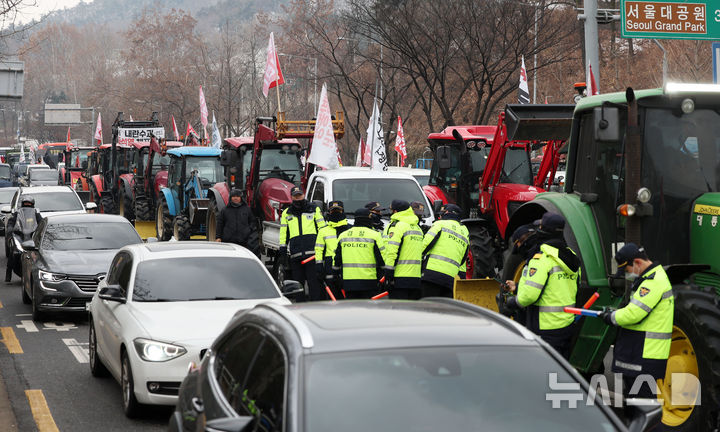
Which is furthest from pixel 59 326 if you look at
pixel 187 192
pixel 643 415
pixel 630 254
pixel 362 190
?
pixel 643 415

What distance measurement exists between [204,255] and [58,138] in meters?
126

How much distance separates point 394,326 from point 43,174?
1698 inches

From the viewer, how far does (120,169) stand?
33531mm

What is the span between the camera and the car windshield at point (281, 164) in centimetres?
1925

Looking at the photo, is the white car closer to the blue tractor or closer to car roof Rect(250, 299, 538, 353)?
car roof Rect(250, 299, 538, 353)

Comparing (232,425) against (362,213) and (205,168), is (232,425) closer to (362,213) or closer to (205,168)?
(362,213)

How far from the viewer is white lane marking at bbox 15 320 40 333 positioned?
13500mm

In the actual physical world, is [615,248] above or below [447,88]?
below

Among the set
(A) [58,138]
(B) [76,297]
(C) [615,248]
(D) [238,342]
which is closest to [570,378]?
(D) [238,342]

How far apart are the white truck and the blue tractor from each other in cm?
649

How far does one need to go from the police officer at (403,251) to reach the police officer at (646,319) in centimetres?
465

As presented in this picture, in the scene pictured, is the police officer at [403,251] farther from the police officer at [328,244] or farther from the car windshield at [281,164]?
the car windshield at [281,164]

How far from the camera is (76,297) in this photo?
13.9 meters

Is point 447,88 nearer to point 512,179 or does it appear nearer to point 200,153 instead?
point 200,153
